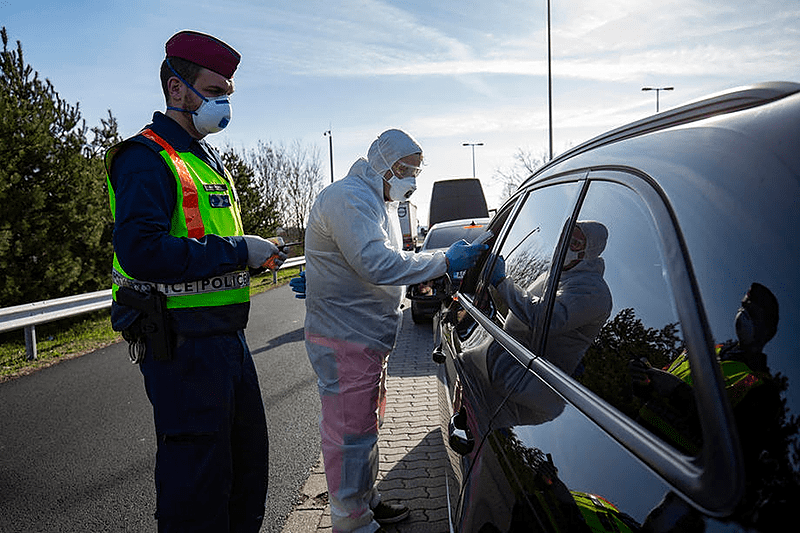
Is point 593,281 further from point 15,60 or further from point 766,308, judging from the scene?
point 15,60

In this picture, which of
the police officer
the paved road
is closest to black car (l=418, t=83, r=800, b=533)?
the police officer

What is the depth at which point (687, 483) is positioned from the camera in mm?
862

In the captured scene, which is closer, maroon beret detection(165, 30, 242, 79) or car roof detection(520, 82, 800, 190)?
car roof detection(520, 82, 800, 190)

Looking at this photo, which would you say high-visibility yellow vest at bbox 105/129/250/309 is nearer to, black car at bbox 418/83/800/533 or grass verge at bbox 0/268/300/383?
black car at bbox 418/83/800/533

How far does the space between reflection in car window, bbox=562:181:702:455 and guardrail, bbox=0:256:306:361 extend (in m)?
6.25

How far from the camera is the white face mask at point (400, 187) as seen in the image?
139 inches

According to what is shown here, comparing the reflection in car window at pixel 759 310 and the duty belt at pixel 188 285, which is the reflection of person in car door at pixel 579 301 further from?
the duty belt at pixel 188 285

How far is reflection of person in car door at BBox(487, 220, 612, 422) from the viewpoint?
1368mm

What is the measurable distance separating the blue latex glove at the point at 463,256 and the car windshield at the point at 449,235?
21.4ft

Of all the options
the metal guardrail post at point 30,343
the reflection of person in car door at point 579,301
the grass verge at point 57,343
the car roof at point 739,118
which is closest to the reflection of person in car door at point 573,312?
the reflection of person in car door at point 579,301

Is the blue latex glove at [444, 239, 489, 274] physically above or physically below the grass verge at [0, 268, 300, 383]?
above

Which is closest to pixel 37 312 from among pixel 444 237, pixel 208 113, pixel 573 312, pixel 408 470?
pixel 444 237

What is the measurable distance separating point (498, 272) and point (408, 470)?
7.04 feet

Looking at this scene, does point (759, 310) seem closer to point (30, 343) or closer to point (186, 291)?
point (186, 291)
